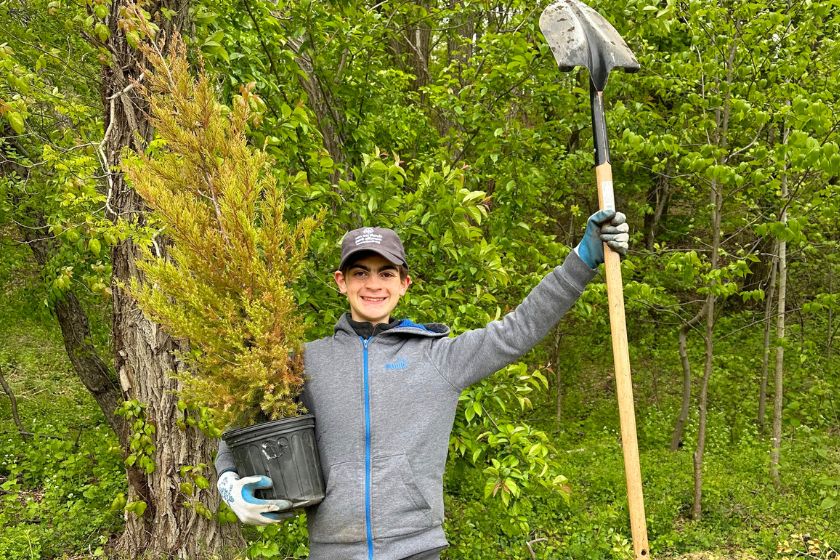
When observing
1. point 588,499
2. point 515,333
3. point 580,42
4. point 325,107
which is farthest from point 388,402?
point 588,499

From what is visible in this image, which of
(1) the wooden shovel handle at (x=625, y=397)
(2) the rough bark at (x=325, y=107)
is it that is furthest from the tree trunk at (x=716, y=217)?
(1) the wooden shovel handle at (x=625, y=397)

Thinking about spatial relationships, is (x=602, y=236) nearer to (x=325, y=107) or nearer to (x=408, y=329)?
(x=408, y=329)

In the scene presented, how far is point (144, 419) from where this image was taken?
347 cm

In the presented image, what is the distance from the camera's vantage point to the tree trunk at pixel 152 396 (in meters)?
3.45

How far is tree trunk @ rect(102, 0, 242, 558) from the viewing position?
3.45 metres

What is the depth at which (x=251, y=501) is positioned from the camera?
2.06 meters

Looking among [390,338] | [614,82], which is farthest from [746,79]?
[390,338]

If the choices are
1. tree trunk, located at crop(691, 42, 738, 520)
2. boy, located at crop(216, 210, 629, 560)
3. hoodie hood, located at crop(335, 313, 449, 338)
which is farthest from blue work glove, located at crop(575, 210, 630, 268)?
tree trunk, located at crop(691, 42, 738, 520)

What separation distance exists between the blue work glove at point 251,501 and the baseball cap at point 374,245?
783 mm

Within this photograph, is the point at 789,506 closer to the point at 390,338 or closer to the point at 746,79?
the point at 746,79

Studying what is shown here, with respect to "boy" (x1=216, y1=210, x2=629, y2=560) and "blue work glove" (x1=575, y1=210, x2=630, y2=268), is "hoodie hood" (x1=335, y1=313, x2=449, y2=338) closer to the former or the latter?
"boy" (x1=216, y1=210, x2=629, y2=560)

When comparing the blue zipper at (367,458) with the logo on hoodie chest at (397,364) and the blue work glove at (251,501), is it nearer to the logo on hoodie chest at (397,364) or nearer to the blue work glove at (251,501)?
the logo on hoodie chest at (397,364)

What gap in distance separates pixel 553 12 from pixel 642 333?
28.0ft

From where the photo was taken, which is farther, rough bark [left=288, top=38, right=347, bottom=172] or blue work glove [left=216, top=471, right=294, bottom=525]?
rough bark [left=288, top=38, right=347, bottom=172]
